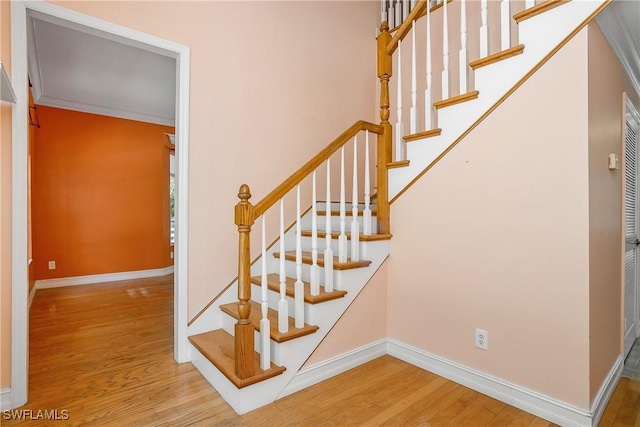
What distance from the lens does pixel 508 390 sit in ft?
6.05

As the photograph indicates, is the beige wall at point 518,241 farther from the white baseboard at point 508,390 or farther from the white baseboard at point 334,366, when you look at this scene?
the white baseboard at point 334,366

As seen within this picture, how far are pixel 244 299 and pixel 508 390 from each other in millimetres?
1547

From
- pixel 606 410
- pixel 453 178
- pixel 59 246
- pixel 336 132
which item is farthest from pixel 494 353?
pixel 59 246

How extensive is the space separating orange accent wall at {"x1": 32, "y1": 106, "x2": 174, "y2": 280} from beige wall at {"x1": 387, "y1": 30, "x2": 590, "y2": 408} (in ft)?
14.7

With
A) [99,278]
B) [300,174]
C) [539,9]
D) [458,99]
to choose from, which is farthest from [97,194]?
[539,9]

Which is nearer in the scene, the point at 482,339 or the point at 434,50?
the point at 482,339

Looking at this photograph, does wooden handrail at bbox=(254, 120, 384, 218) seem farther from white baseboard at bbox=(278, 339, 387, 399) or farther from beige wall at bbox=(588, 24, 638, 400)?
beige wall at bbox=(588, 24, 638, 400)

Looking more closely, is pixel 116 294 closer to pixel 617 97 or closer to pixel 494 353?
pixel 494 353

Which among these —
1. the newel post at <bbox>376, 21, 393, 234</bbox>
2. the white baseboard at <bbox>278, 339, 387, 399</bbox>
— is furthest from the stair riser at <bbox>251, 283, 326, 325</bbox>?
the newel post at <bbox>376, 21, 393, 234</bbox>

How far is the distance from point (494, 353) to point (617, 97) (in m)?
1.81

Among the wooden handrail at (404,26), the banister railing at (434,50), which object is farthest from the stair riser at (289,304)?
the wooden handrail at (404,26)

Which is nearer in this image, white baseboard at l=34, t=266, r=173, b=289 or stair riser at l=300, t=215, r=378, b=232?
stair riser at l=300, t=215, r=378, b=232

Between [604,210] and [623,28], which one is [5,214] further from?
[623,28]

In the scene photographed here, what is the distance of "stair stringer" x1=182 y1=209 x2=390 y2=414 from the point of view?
1783 millimetres
